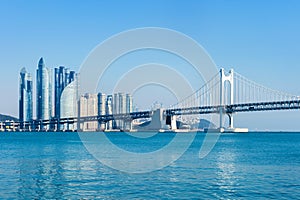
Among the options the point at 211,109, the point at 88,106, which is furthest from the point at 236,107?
the point at 88,106

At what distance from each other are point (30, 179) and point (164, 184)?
546 cm

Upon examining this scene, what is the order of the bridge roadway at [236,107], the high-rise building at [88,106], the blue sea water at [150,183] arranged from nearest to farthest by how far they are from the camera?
1. the blue sea water at [150,183]
2. the bridge roadway at [236,107]
3. the high-rise building at [88,106]

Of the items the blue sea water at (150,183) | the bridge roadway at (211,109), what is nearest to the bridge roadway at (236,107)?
the bridge roadway at (211,109)

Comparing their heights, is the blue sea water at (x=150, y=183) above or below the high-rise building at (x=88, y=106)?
below

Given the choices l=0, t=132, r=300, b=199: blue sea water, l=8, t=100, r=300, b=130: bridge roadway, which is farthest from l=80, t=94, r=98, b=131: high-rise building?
l=0, t=132, r=300, b=199: blue sea water

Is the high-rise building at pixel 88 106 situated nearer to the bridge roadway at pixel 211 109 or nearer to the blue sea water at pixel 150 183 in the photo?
the bridge roadway at pixel 211 109

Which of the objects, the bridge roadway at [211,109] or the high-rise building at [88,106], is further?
the high-rise building at [88,106]

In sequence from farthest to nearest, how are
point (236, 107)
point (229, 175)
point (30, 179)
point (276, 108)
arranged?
point (236, 107), point (276, 108), point (229, 175), point (30, 179)

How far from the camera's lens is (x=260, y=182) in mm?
16750

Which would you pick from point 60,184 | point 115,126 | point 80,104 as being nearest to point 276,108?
point 80,104

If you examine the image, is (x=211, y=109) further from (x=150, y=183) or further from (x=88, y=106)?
(x=150, y=183)

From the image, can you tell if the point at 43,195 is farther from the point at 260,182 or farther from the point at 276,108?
the point at 276,108

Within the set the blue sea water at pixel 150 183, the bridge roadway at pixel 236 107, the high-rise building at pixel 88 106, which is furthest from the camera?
the high-rise building at pixel 88 106

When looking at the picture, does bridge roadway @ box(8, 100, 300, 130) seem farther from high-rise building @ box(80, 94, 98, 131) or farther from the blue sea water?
the blue sea water
